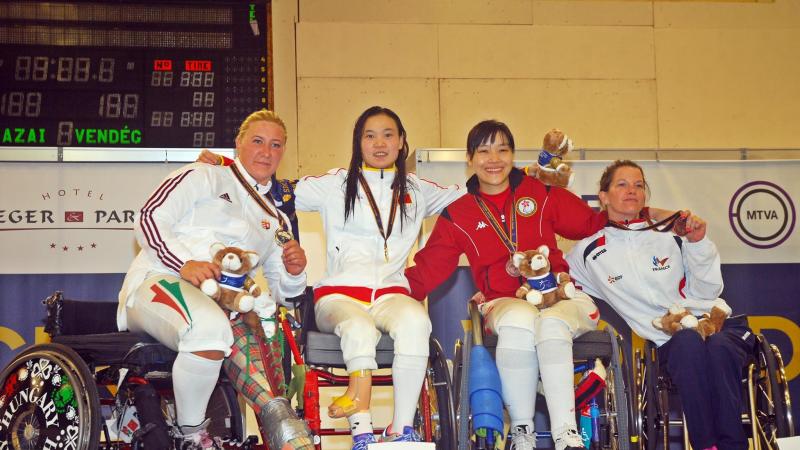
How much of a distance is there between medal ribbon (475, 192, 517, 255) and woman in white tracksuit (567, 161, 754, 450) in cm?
41

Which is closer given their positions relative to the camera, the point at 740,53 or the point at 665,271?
the point at 665,271

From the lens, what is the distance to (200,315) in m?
3.10

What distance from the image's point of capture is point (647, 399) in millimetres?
3646

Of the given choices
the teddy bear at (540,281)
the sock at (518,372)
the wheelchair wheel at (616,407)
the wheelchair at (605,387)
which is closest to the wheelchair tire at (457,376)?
the wheelchair at (605,387)

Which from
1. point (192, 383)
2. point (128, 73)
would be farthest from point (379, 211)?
point (128, 73)

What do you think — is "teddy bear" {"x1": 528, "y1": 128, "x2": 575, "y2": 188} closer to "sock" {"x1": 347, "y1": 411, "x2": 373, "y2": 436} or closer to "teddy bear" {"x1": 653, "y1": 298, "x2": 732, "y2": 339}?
"teddy bear" {"x1": 653, "y1": 298, "x2": 732, "y2": 339}

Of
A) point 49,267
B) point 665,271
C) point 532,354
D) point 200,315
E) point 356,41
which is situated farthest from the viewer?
point 356,41

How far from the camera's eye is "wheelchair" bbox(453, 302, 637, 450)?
131 inches

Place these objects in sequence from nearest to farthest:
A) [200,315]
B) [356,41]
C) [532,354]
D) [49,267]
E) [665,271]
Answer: [200,315] → [532,354] → [665,271] → [49,267] → [356,41]

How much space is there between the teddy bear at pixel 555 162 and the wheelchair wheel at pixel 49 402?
2098mm

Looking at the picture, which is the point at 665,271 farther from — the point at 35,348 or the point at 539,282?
the point at 35,348

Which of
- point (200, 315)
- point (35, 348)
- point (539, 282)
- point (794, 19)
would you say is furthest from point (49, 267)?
point (794, 19)

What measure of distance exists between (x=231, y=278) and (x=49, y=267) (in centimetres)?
166

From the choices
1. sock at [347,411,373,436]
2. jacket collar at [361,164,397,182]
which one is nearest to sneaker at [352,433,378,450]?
sock at [347,411,373,436]
